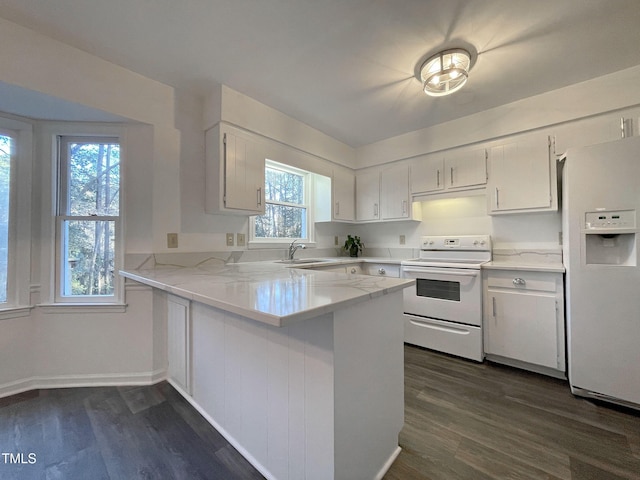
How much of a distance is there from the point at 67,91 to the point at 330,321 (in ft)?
7.24

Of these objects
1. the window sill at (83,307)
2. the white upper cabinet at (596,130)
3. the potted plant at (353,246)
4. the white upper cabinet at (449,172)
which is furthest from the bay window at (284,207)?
the white upper cabinet at (596,130)

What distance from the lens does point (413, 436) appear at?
147 centimetres

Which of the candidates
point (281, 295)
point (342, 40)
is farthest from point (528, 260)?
point (281, 295)

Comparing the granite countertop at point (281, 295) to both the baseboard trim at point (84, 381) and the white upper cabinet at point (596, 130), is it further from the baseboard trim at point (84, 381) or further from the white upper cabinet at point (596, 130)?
the white upper cabinet at point (596, 130)

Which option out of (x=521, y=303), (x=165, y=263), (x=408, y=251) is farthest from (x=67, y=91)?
(x=521, y=303)

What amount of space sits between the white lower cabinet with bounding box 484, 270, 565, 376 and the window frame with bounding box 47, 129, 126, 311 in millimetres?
3094

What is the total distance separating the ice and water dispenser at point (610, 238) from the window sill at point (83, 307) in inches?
134

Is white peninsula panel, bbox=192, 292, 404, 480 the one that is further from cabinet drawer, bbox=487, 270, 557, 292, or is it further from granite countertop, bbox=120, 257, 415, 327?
cabinet drawer, bbox=487, 270, 557, 292

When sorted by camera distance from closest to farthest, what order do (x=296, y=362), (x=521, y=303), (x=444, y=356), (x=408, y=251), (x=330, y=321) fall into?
(x=330, y=321) < (x=296, y=362) < (x=521, y=303) < (x=444, y=356) < (x=408, y=251)

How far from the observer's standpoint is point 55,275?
2.01 meters

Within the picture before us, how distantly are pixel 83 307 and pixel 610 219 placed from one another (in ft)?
12.3

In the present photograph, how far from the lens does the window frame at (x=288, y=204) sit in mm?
2760

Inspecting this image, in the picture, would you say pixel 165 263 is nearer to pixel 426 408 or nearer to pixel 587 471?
pixel 426 408

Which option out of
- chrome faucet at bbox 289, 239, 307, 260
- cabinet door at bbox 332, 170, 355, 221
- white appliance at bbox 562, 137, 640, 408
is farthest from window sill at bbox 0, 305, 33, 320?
white appliance at bbox 562, 137, 640, 408
